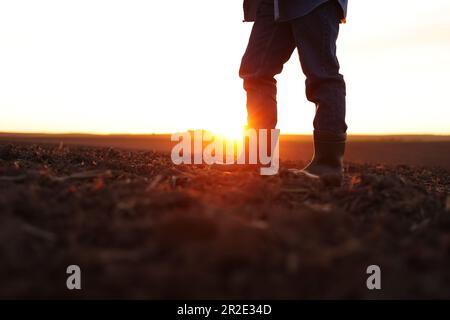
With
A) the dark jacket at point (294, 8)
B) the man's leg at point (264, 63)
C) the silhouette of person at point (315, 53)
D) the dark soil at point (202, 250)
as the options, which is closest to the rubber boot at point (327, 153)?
the silhouette of person at point (315, 53)

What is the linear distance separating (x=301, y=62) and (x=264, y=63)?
371 millimetres

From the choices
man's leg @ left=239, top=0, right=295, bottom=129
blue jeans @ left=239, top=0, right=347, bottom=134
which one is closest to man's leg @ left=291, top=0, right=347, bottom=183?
blue jeans @ left=239, top=0, right=347, bottom=134

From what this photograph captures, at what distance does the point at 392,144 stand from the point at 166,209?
1387 cm

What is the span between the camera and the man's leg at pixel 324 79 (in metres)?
4.06

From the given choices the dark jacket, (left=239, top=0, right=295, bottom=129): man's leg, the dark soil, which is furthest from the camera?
(left=239, top=0, right=295, bottom=129): man's leg

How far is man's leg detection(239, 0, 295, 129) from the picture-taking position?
Result: 436 centimetres

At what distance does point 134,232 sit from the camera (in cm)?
185

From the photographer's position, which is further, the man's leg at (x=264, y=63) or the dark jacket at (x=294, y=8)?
the man's leg at (x=264, y=63)

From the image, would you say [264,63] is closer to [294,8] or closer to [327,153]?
[294,8]

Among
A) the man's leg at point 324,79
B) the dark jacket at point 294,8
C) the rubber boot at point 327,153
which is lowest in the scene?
the rubber boot at point 327,153

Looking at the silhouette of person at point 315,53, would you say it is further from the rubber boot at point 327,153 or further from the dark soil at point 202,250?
the dark soil at point 202,250

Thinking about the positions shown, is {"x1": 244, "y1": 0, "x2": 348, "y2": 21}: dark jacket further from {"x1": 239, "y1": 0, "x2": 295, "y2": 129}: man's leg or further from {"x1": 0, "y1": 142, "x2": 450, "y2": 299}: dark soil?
{"x1": 0, "y1": 142, "x2": 450, "y2": 299}: dark soil

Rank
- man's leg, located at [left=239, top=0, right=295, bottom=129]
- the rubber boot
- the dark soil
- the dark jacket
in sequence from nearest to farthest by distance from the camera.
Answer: the dark soil < the dark jacket < the rubber boot < man's leg, located at [left=239, top=0, right=295, bottom=129]
